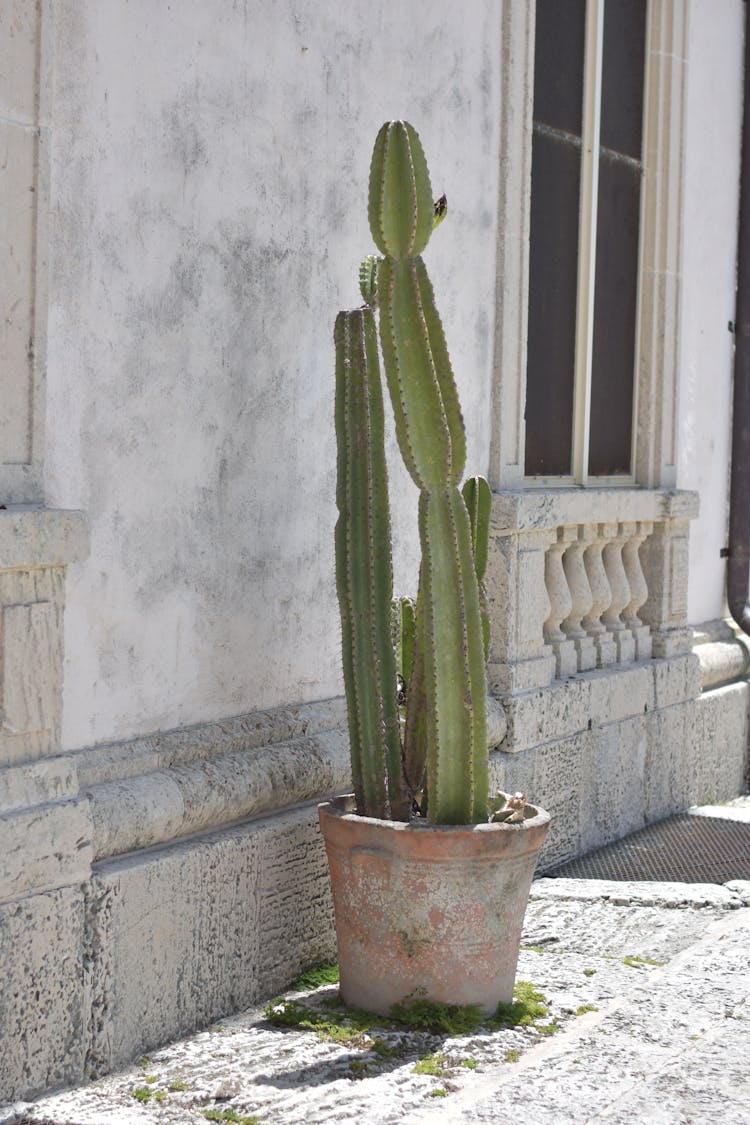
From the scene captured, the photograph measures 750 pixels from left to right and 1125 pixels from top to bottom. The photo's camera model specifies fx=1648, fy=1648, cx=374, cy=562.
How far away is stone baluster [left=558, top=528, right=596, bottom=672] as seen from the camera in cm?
629

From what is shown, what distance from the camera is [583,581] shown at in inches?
248

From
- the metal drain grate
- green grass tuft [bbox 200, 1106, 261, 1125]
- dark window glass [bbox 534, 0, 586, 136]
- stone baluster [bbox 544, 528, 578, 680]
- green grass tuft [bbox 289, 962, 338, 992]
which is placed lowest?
the metal drain grate

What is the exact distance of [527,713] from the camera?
224 inches

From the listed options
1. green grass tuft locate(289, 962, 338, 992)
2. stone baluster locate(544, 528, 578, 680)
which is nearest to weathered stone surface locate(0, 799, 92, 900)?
green grass tuft locate(289, 962, 338, 992)

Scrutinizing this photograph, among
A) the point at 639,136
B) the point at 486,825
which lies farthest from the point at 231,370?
the point at 639,136

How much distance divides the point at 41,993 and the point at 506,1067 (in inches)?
41.7

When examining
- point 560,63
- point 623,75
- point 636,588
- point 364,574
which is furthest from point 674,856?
point 623,75

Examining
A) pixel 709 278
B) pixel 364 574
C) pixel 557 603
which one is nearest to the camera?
pixel 364 574

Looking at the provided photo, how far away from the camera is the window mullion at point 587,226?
6.49 m

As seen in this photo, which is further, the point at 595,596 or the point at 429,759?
the point at 595,596

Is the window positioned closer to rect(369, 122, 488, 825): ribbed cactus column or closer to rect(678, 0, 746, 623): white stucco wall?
rect(678, 0, 746, 623): white stucco wall

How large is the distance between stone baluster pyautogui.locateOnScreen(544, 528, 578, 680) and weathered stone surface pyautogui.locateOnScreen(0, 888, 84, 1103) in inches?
114

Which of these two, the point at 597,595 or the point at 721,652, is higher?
the point at 597,595

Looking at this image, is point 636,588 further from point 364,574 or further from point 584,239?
point 364,574
